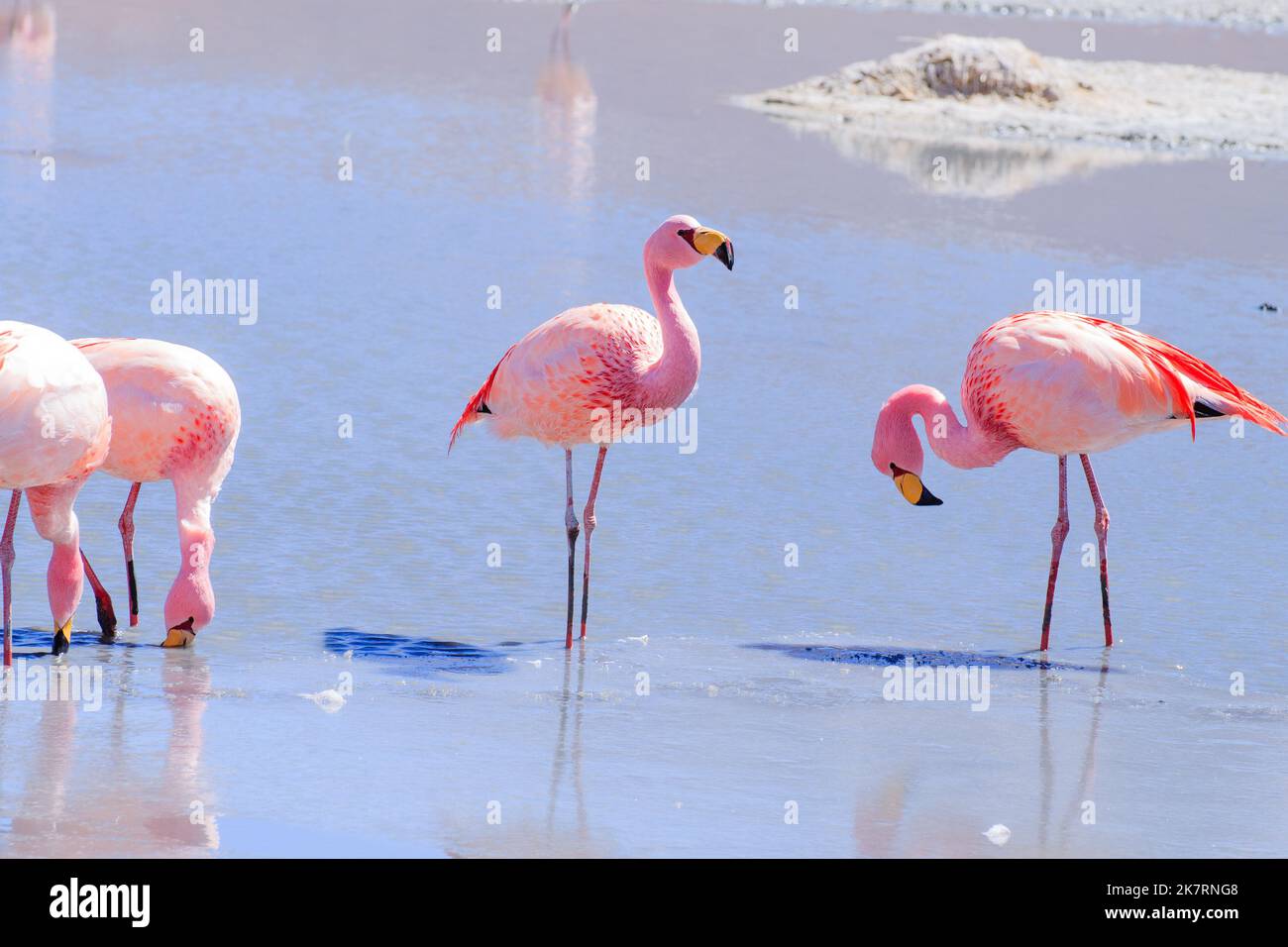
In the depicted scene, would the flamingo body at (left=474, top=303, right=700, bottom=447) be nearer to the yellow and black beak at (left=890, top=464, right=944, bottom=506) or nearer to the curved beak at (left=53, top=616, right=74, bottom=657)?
the yellow and black beak at (left=890, top=464, right=944, bottom=506)

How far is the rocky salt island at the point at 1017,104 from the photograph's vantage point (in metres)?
19.5

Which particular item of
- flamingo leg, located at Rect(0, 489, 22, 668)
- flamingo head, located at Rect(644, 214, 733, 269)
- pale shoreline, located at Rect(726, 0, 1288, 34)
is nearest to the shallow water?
flamingo leg, located at Rect(0, 489, 22, 668)

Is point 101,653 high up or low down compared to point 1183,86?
down

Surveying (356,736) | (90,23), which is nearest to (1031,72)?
(90,23)

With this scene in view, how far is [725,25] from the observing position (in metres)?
29.0

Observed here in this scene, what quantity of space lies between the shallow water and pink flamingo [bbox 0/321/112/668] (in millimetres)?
276

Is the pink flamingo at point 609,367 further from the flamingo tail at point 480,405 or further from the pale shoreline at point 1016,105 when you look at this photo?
the pale shoreline at point 1016,105

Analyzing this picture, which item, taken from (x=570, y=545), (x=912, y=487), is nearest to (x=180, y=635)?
(x=570, y=545)

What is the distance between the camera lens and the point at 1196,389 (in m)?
7.21

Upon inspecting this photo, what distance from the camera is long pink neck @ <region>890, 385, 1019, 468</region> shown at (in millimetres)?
7348
